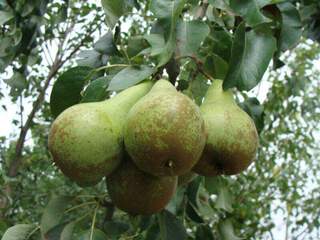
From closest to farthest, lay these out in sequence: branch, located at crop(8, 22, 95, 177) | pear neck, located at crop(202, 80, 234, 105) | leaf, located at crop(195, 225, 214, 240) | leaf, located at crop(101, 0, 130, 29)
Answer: pear neck, located at crop(202, 80, 234, 105) < leaf, located at crop(101, 0, 130, 29) < leaf, located at crop(195, 225, 214, 240) < branch, located at crop(8, 22, 95, 177)

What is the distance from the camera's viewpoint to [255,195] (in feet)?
13.0

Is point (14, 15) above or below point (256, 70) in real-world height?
below

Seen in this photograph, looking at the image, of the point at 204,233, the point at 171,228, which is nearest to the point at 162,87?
the point at 171,228

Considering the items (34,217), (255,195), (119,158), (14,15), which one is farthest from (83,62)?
(34,217)

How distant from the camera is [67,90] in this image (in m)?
1.31

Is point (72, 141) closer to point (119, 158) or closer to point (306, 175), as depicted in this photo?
A: point (119, 158)

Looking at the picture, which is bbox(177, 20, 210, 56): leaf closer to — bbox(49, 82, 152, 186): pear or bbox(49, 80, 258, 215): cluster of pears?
bbox(49, 80, 258, 215): cluster of pears

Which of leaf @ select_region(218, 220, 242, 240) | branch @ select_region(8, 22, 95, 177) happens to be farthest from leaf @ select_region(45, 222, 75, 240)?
branch @ select_region(8, 22, 95, 177)

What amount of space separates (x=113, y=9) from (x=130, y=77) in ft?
0.78

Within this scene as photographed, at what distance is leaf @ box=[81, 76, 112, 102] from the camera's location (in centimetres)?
125

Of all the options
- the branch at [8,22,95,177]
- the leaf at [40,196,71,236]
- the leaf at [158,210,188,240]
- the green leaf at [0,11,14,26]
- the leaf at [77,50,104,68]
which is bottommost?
the branch at [8,22,95,177]

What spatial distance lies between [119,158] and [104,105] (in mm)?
127

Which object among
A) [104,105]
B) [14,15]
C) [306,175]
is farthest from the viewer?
[306,175]

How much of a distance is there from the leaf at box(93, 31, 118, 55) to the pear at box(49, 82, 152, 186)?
0.42 meters
